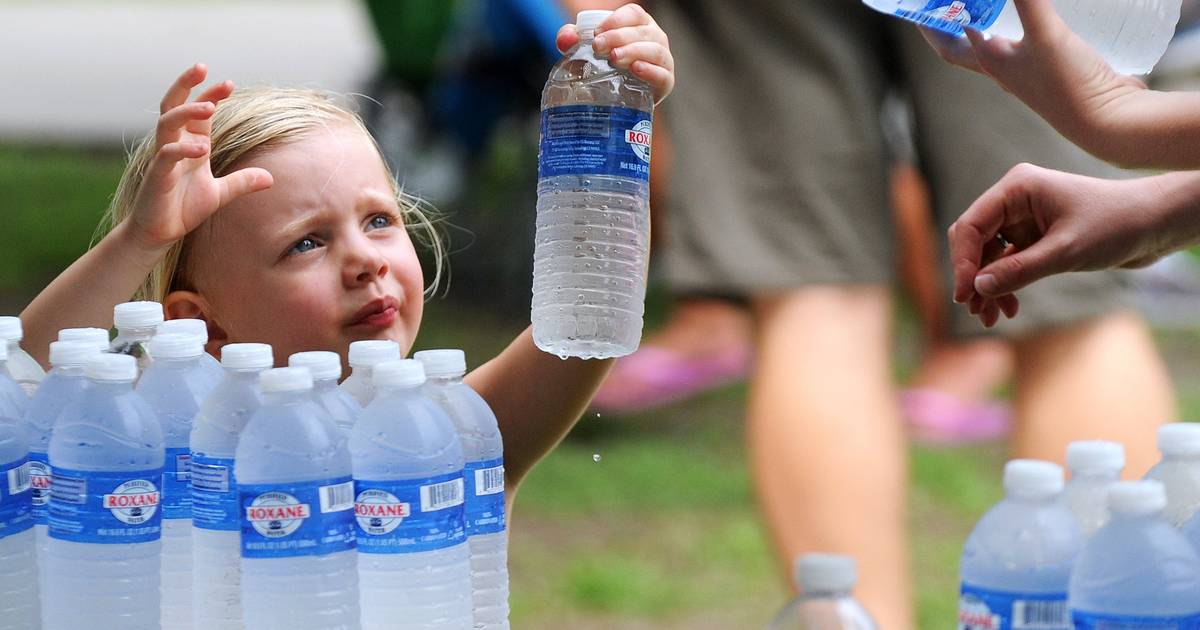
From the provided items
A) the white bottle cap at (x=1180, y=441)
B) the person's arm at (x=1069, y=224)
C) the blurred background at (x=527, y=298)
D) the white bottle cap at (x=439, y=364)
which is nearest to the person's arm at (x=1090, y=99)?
the person's arm at (x=1069, y=224)

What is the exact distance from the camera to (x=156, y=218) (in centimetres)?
220

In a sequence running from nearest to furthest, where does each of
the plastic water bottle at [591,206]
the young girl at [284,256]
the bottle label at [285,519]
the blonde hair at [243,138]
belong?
the bottle label at [285,519], the plastic water bottle at [591,206], the young girl at [284,256], the blonde hair at [243,138]

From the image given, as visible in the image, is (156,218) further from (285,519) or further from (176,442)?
(285,519)

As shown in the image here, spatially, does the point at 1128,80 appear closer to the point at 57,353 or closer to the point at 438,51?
the point at 57,353

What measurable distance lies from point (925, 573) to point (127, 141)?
8.74 feet

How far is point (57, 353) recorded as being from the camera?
2025 millimetres

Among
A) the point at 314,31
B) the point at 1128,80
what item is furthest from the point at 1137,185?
the point at 314,31

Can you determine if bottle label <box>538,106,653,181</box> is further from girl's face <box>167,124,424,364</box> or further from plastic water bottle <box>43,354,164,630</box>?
plastic water bottle <box>43,354,164,630</box>

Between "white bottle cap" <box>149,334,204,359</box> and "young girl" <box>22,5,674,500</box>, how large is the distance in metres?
0.24

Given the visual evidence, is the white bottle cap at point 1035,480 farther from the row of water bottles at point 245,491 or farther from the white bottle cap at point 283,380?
the white bottle cap at point 283,380

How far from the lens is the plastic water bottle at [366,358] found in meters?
2.01

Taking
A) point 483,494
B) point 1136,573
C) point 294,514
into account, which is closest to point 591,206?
point 483,494

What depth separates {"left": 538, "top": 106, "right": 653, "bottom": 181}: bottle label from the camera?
2100 millimetres

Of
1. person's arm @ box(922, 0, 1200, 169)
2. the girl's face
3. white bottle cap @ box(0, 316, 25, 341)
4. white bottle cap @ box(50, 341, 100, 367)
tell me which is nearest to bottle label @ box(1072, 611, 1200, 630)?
person's arm @ box(922, 0, 1200, 169)
